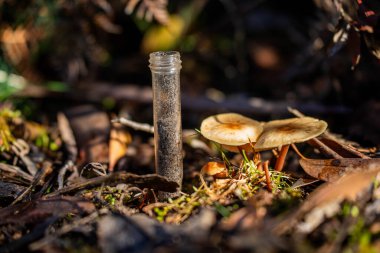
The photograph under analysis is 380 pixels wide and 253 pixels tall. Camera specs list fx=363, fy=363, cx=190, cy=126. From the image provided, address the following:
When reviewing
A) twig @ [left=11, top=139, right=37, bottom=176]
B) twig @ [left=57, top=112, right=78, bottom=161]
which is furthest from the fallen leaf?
twig @ [left=57, top=112, right=78, bottom=161]

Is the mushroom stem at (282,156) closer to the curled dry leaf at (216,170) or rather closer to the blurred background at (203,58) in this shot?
the curled dry leaf at (216,170)

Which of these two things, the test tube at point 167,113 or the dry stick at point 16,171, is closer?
the test tube at point 167,113

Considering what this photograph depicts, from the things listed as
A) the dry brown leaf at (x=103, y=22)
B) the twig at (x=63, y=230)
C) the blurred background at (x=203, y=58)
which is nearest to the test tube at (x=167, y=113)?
the twig at (x=63, y=230)

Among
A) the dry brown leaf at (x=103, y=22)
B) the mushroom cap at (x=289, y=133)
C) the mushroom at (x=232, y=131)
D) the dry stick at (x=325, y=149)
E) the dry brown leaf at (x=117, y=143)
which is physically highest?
the dry brown leaf at (x=103, y=22)

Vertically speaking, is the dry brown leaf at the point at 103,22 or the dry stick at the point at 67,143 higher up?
the dry brown leaf at the point at 103,22

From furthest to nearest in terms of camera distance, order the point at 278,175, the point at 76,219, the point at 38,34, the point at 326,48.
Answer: the point at 38,34, the point at 326,48, the point at 278,175, the point at 76,219

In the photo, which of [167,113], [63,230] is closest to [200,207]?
[167,113]

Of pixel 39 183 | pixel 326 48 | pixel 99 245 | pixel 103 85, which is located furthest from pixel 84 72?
pixel 99 245

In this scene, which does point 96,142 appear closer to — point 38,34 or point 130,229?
point 130,229
